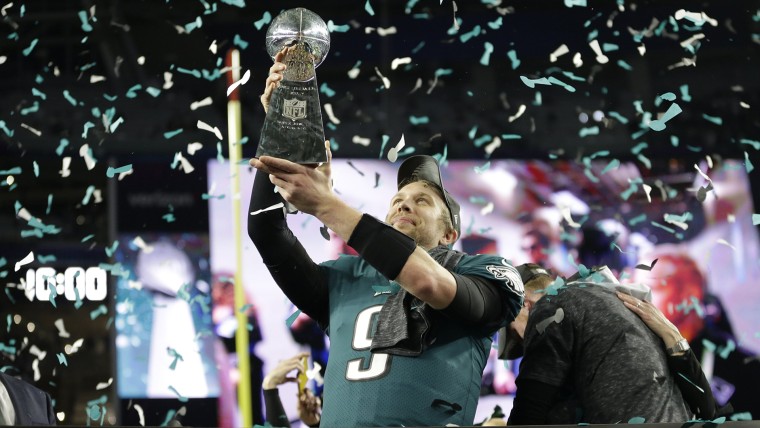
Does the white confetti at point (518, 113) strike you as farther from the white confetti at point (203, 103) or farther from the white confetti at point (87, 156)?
the white confetti at point (87, 156)

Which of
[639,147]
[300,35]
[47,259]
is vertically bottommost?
[47,259]

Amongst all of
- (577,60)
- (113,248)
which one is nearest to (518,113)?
(577,60)

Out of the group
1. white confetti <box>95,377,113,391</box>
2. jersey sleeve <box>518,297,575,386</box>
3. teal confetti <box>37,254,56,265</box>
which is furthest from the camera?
teal confetti <box>37,254,56,265</box>

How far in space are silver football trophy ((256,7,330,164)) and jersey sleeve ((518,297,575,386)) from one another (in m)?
0.81

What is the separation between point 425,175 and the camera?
2.25 meters

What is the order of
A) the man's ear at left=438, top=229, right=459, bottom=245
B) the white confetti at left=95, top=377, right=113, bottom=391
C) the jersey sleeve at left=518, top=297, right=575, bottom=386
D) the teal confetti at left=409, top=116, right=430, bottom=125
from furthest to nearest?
the teal confetti at left=409, top=116, right=430, bottom=125 < the white confetti at left=95, top=377, right=113, bottom=391 < the man's ear at left=438, top=229, right=459, bottom=245 < the jersey sleeve at left=518, top=297, right=575, bottom=386

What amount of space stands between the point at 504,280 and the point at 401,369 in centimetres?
29

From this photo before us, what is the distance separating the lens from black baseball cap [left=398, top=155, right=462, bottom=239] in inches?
88.5

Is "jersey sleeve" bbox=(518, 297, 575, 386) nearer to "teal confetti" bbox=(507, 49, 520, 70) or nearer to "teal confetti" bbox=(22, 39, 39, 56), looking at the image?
"teal confetti" bbox=(507, 49, 520, 70)

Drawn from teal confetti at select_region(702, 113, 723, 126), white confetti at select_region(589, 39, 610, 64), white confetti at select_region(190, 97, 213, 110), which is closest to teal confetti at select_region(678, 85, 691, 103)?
teal confetti at select_region(702, 113, 723, 126)

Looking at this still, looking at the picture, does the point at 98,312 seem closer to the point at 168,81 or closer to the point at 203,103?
the point at 203,103

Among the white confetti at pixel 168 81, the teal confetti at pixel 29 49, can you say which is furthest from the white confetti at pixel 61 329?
the teal confetti at pixel 29 49

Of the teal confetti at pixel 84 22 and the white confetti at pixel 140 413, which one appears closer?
the white confetti at pixel 140 413

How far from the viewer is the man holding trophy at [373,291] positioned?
163 cm
